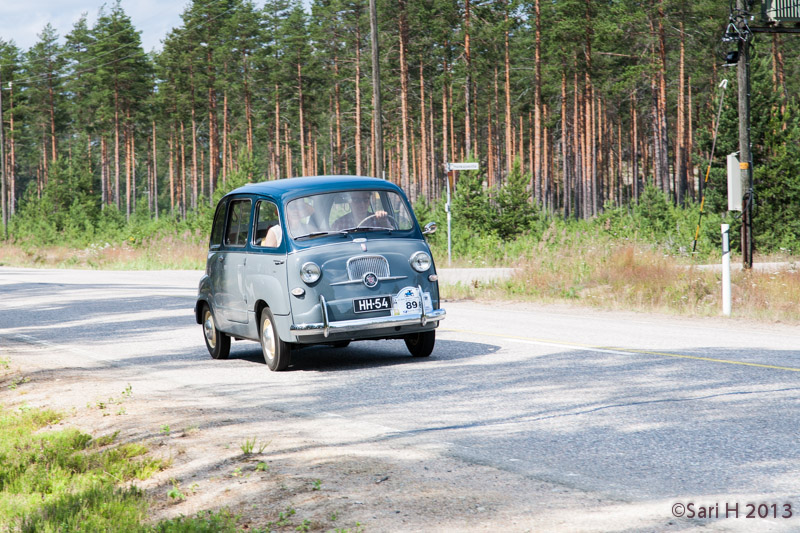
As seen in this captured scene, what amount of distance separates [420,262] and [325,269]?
1139 millimetres

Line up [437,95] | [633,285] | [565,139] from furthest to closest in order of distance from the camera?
[437,95], [565,139], [633,285]

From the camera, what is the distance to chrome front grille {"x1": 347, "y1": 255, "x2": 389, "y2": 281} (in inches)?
364

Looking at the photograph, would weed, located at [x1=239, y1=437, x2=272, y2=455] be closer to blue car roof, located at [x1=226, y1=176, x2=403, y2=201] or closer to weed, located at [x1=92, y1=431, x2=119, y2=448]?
weed, located at [x1=92, y1=431, x2=119, y2=448]

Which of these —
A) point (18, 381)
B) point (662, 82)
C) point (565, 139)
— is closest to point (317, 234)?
point (18, 381)

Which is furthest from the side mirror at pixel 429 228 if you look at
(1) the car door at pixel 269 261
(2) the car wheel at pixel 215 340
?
(2) the car wheel at pixel 215 340

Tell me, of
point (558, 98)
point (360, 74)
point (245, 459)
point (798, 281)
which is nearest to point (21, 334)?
point (245, 459)

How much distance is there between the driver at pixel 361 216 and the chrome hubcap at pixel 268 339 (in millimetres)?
1368

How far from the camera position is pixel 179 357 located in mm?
11062

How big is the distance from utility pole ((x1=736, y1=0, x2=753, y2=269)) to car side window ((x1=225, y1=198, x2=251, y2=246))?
11.9m

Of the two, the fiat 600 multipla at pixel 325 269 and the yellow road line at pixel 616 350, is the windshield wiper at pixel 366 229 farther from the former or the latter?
the yellow road line at pixel 616 350

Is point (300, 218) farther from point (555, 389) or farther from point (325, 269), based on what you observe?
point (555, 389)

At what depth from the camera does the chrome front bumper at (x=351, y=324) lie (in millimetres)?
8992

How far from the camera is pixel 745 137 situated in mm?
18500

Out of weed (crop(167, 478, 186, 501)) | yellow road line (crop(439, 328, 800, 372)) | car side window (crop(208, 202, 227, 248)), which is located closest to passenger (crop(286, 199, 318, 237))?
car side window (crop(208, 202, 227, 248))
